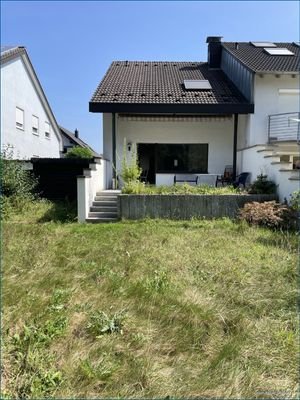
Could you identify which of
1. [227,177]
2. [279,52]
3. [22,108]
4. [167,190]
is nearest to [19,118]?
[22,108]

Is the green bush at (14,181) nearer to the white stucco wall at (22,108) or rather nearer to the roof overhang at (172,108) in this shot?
the roof overhang at (172,108)

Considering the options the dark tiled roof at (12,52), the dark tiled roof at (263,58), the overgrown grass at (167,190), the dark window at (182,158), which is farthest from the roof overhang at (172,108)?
the dark tiled roof at (12,52)

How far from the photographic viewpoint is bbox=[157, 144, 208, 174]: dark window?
15.3 meters

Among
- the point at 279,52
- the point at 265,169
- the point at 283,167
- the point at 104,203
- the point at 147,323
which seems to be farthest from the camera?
the point at 279,52

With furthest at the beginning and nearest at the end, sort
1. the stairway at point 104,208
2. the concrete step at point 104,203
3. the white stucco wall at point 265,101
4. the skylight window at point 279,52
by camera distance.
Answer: the skylight window at point 279,52, the white stucco wall at point 265,101, the concrete step at point 104,203, the stairway at point 104,208

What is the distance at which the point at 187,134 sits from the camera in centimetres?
1515

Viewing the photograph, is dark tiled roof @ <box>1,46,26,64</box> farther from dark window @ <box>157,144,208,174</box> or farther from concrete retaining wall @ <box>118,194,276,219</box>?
concrete retaining wall @ <box>118,194,276,219</box>

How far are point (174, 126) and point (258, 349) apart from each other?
41.8 feet

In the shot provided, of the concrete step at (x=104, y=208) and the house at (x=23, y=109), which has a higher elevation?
the house at (x=23, y=109)

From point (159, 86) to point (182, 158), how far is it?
3438mm

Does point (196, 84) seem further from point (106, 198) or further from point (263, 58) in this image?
point (106, 198)

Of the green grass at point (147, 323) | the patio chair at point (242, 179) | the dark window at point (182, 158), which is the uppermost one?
the dark window at point (182, 158)

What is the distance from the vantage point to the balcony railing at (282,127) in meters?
13.6

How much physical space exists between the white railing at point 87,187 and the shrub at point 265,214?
14.5 feet
